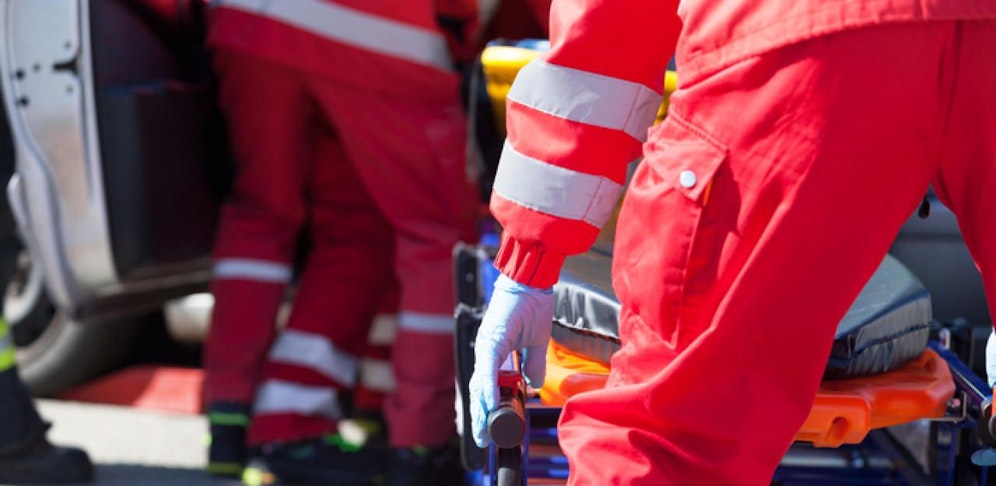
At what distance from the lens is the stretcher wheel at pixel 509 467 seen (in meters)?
1.49

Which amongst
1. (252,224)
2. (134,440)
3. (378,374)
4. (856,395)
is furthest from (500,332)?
(134,440)

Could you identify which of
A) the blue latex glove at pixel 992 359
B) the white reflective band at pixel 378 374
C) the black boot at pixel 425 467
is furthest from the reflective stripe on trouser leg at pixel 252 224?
the blue latex glove at pixel 992 359

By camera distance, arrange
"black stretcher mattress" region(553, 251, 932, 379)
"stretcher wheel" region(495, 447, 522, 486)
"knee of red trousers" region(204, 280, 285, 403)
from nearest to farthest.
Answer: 1. "stretcher wheel" region(495, 447, 522, 486)
2. "black stretcher mattress" region(553, 251, 932, 379)
3. "knee of red trousers" region(204, 280, 285, 403)

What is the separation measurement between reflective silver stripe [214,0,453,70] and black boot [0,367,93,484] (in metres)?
1.04

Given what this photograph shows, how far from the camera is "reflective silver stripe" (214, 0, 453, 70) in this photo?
2580 mm

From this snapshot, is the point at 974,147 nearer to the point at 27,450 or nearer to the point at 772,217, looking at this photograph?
the point at 772,217

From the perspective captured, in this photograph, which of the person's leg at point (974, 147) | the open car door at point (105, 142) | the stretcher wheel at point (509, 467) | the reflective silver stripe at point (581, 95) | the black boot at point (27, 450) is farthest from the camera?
the black boot at point (27, 450)

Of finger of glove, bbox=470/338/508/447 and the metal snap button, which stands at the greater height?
the metal snap button

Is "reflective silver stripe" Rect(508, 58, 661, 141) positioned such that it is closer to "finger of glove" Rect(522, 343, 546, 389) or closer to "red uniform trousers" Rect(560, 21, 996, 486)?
"red uniform trousers" Rect(560, 21, 996, 486)

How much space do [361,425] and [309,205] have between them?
0.62m

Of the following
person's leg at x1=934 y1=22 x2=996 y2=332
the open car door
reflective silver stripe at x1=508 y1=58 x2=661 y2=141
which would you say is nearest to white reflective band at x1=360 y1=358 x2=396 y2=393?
the open car door

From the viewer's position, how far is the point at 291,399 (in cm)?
284

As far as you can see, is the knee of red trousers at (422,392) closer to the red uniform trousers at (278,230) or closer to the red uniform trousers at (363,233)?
the red uniform trousers at (363,233)

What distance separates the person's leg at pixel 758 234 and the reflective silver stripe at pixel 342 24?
143 centimetres
